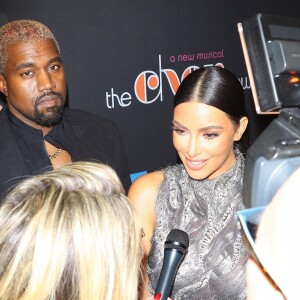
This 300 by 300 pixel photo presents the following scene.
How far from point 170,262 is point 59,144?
3.00 feet

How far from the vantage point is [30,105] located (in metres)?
1.96

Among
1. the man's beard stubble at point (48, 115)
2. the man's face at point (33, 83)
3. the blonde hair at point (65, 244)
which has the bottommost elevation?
the blonde hair at point (65, 244)

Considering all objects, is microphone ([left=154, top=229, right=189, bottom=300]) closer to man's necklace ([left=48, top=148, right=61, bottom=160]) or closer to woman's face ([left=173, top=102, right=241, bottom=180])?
woman's face ([left=173, top=102, right=241, bottom=180])

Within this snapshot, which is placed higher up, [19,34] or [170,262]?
[19,34]

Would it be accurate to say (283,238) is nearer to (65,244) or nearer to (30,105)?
(65,244)

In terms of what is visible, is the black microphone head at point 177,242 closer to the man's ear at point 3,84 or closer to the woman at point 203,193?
the woman at point 203,193

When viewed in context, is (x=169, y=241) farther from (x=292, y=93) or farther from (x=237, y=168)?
(x=292, y=93)

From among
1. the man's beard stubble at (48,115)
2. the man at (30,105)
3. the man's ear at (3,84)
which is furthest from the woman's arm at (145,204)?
the man's ear at (3,84)

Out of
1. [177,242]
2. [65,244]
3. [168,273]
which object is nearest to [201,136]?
[177,242]

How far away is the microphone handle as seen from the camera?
1266 mm

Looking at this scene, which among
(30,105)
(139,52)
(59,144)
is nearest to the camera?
(30,105)

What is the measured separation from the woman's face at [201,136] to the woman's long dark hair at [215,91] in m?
0.02

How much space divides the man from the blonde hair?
2.85 ft

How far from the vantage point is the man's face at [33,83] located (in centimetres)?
195
